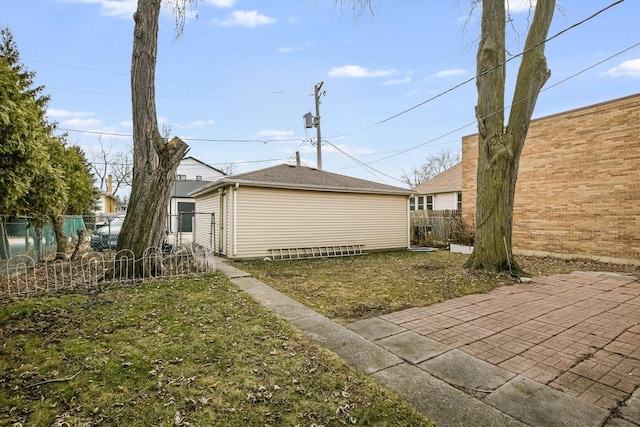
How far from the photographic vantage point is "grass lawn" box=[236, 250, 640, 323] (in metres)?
5.58

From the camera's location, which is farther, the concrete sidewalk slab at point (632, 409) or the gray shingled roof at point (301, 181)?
the gray shingled roof at point (301, 181)

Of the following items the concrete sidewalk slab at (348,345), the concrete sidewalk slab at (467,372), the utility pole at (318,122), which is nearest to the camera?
the concrete sidewalk slab at (467,372)

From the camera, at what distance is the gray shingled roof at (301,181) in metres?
10.9

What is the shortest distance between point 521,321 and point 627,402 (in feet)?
6.86

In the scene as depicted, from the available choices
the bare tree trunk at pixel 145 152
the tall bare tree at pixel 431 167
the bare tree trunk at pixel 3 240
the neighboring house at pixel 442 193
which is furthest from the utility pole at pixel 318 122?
the tall bare tree at pixel 431 167

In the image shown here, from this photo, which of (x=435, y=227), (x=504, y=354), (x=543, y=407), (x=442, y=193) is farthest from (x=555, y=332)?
(x=442, y=193)

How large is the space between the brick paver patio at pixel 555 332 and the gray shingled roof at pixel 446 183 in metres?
14.4

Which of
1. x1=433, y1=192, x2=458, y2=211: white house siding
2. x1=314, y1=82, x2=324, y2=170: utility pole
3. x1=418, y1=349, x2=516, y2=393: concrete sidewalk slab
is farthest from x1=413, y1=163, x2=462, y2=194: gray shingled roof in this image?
x1=418, y1=349, x2=516, y2=393: concrete sidewalk slab

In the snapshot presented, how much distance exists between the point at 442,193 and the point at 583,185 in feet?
35.5

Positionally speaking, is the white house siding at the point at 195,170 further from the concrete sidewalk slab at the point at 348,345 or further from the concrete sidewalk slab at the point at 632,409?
the concrete sidewalk slab at the point at 632,409

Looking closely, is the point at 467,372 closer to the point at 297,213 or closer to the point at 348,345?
the point at 348,345

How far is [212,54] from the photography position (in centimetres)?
1262

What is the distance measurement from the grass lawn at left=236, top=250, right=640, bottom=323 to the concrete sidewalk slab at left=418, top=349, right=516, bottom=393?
5.41ft

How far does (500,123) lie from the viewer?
8125mm
